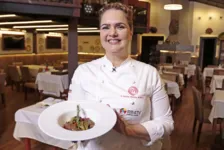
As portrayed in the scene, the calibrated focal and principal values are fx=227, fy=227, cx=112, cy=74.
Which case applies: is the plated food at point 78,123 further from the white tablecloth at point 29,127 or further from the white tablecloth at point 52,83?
the white tablecloth at point 52,83

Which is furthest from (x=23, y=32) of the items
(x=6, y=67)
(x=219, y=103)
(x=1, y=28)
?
(x=219, y=103)

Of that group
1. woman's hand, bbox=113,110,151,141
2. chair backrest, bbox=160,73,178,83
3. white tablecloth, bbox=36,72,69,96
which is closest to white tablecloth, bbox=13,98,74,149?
woman's hand, bbox=113,110,151,141

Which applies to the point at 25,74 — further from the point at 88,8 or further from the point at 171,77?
the point at 171,77

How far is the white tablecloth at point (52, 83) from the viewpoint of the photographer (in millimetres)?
5855

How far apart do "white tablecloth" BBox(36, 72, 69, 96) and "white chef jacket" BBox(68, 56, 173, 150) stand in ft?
15.6

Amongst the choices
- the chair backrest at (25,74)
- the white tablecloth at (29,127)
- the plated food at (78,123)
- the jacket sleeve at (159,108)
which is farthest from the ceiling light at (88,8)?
the plated food at (78,123)

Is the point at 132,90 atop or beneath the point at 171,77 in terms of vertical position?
atop

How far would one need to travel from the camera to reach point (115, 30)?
110cm

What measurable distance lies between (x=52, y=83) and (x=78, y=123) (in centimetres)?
512

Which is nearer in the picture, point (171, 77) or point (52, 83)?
point (171, 77)

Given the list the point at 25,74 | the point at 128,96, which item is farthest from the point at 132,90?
the point at 25,74

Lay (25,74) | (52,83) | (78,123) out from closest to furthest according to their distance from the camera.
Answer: (78,123)
(52,83)
(25,74)

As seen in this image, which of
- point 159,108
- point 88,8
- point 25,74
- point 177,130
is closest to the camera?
point 159,108

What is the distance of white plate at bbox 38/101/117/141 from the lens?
0.91m
